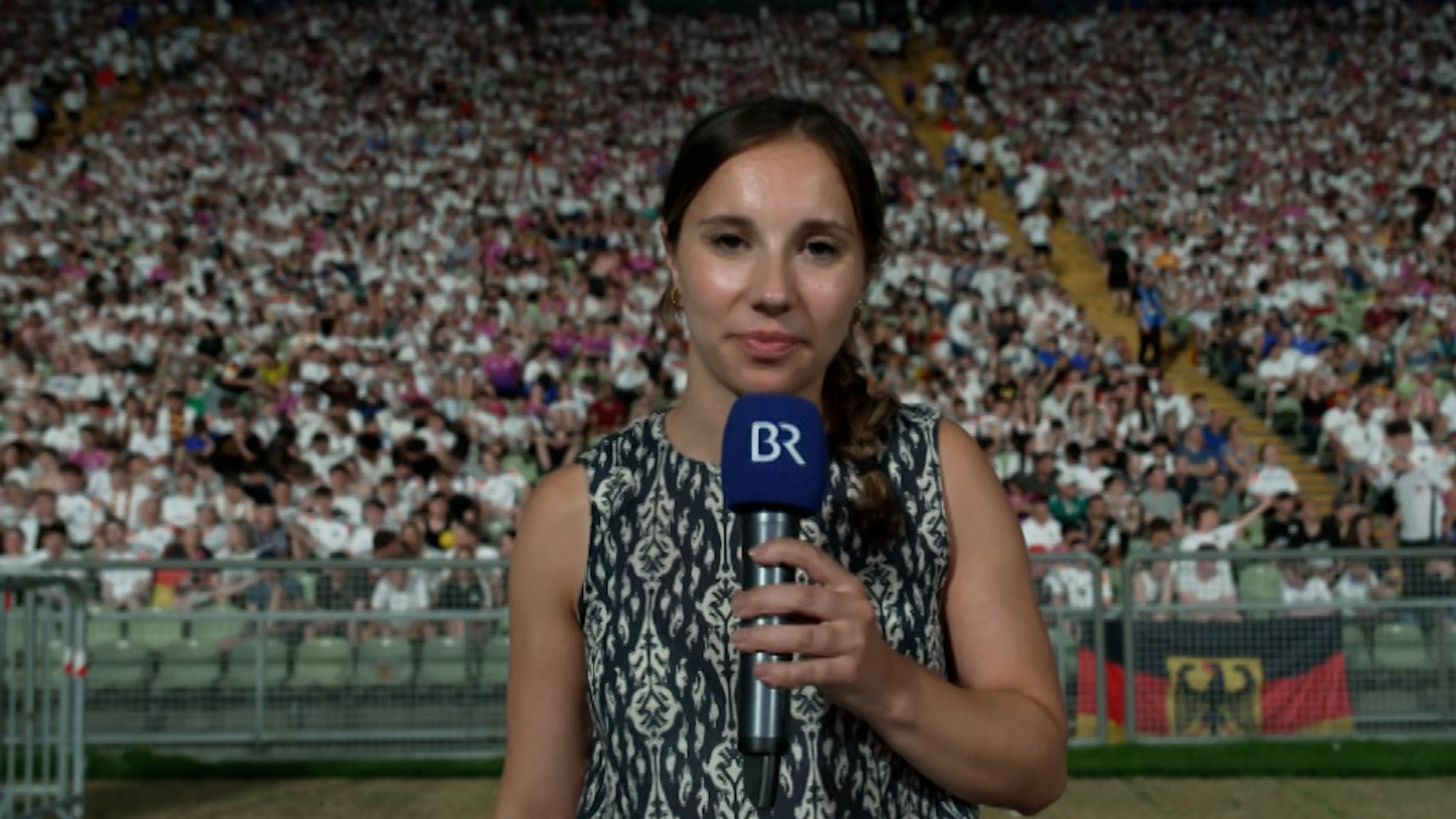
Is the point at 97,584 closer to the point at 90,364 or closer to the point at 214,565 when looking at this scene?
the point at 214,565

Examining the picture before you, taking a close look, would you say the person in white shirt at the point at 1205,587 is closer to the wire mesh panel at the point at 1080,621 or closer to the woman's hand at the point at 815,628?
the wire mesh panel at the point at 1080,621

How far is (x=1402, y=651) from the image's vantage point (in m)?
8.52

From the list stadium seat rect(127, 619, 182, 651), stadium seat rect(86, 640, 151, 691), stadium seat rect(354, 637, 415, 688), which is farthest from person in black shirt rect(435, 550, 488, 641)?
stadium seat rect(86, 640, 151, 691)

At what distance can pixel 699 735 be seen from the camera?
5.57 feet

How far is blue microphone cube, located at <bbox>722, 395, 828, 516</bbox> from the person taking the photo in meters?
1.49

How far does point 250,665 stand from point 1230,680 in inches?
204

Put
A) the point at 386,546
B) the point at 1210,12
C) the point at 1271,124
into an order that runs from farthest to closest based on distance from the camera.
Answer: the point at 1210,12 → the point at 1271,124 → the point at 386,546

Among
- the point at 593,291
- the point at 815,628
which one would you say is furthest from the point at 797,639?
the point at 593,291

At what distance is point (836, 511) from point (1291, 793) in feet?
22.4

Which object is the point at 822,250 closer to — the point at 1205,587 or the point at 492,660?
the point at 492,660

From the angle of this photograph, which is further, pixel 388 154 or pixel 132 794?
pixel 388 154

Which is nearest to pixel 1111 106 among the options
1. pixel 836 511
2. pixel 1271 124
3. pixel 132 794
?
pixel 1271 124

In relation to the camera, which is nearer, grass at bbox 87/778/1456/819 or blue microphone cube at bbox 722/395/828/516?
blue microphone cube at bbox 722/395/828/516

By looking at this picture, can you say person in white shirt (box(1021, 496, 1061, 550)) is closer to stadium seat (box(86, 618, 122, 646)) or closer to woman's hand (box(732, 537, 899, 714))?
stadium seat (box(86, 618, 122, 646))
